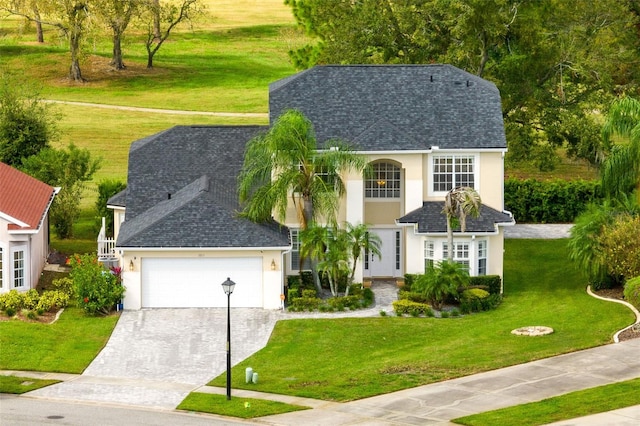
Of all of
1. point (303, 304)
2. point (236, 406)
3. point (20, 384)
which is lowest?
point (236, 406)

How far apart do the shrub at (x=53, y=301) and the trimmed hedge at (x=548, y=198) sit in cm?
2268

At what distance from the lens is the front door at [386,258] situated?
2075 inches

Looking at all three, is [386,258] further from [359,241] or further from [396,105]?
[396,105]

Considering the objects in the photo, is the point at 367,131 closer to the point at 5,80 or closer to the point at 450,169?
the point at 450,169

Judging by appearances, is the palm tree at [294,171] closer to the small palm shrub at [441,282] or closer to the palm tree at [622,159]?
the small palm shrub at [441,282]

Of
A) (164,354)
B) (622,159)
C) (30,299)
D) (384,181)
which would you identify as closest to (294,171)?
(384,181)

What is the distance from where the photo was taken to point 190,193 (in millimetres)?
50938

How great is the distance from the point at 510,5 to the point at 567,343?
2790 cm

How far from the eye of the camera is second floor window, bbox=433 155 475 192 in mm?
51812

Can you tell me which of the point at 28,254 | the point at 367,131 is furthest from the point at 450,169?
the point at 28,254

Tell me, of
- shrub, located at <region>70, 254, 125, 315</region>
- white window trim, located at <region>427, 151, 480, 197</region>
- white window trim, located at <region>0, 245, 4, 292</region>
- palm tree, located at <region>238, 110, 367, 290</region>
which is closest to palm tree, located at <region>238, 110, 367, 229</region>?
palm tree, located at <region>238, 110, 367, 290</region>

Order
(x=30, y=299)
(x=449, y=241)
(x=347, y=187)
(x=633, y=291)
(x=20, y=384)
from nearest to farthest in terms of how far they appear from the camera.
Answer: (x=20, y=384)
(x=633, y=291)
(x=30, y=299)
(x=449, y=241)
(x=347, y=187)

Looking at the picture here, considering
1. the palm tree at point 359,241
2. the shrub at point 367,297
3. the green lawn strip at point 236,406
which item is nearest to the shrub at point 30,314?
the green lawn strip at point 236,406

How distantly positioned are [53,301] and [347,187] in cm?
1176
